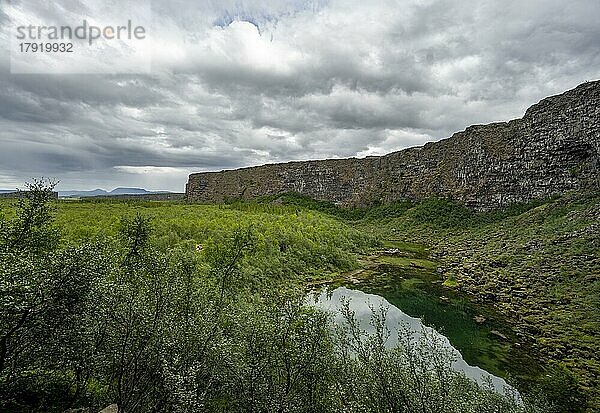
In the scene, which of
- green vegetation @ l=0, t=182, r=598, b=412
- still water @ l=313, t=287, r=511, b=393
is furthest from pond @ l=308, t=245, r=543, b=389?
green vegetation @ l=0, t=182, r=598, b=412

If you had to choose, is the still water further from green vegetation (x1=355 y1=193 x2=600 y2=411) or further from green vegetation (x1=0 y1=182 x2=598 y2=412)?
green vegetation (x1=355 y1=193 x2=600 y2=411)

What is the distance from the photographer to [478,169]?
41.4 meters

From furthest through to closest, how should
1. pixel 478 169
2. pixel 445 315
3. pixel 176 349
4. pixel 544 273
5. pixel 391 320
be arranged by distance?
pixel 478 169, pixel 544 273, pixel 445 315, pixel 391 320, pixel 176 349

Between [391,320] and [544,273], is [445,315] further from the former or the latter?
[544,273]

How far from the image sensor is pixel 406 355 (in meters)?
8.50

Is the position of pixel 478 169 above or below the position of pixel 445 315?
above

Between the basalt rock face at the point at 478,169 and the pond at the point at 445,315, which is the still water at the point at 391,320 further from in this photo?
the basalt rock face at the point at 478,169

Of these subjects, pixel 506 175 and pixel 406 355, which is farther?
pixel 506 175

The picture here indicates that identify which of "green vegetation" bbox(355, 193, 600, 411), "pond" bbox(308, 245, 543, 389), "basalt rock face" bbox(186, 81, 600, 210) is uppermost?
"basalt rock face" bbox(186, 81, 600, 210)

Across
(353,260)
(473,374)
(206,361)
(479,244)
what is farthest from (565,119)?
(206,361)

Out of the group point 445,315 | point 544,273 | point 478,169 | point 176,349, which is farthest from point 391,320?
point 478,169

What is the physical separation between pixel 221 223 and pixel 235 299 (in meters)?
12.7

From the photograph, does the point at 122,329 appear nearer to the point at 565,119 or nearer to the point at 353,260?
the point at 353,260

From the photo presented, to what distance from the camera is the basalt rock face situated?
31.3 metres
